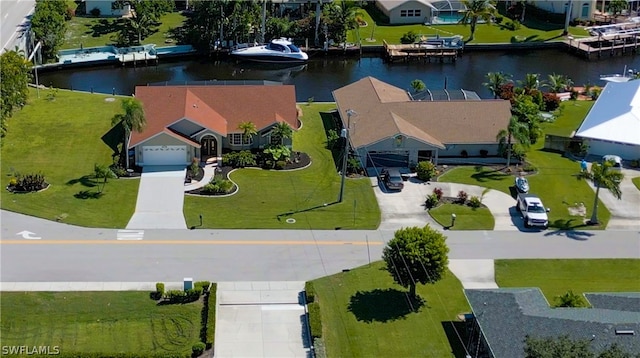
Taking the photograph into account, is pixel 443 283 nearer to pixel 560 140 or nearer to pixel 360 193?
pixel 360 193

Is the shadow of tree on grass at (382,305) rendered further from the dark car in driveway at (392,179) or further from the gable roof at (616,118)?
the gable roof at (616,118)

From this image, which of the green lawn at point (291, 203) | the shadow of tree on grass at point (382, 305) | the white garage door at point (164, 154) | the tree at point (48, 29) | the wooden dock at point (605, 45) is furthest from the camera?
the wooden dock at point (605, 45)

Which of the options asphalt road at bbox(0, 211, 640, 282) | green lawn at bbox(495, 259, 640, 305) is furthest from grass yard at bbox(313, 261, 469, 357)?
green lawn at bbox(495, 259, 640, 305)

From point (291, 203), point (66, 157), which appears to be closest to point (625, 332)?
point (291, 203)

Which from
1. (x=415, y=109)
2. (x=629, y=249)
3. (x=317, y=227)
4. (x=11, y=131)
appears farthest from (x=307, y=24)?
(x=629, y=249)

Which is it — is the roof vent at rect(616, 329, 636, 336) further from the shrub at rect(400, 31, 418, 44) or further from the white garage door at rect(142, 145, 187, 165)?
the shrub at rect(400, 31, 418, 44)

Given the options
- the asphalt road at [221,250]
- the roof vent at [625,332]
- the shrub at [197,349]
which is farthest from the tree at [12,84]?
the roof vent at [625,332]

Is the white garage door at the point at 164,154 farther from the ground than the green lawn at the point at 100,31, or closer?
closer
